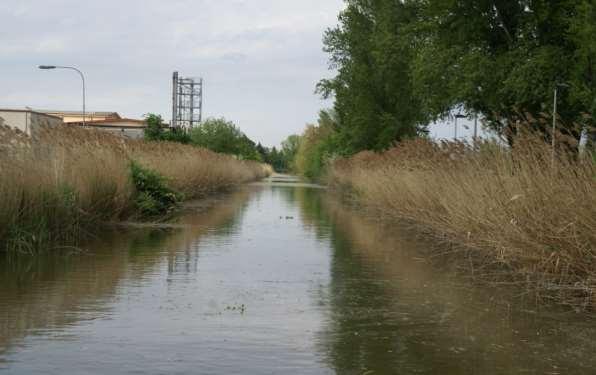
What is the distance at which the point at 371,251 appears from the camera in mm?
13586

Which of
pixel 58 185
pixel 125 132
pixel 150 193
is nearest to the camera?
pixel 58 185

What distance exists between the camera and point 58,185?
42.2 ft

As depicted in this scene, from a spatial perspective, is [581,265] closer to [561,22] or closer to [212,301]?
[212,301]

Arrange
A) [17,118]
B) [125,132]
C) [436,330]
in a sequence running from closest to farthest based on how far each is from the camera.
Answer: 1. [436,330]
2. [17,118]
3. [125,132]

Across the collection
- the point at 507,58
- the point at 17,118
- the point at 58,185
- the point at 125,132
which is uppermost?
the point at 507,58

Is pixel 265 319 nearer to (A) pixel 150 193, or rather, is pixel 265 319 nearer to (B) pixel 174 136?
(A) pixel 150 193

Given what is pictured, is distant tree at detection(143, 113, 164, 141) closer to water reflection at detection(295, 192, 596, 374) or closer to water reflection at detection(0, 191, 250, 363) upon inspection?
water reflection at detection(0, 191, 250, 363)

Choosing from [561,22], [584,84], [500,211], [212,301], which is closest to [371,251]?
[500,211]

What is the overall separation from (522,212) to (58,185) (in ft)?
24.2

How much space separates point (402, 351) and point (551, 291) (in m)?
3.52

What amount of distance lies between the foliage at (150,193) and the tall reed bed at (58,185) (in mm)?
412

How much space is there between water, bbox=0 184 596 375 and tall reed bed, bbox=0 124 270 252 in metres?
0.77

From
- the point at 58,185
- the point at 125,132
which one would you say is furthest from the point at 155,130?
the point at 58,185

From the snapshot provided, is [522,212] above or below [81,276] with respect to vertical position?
above
